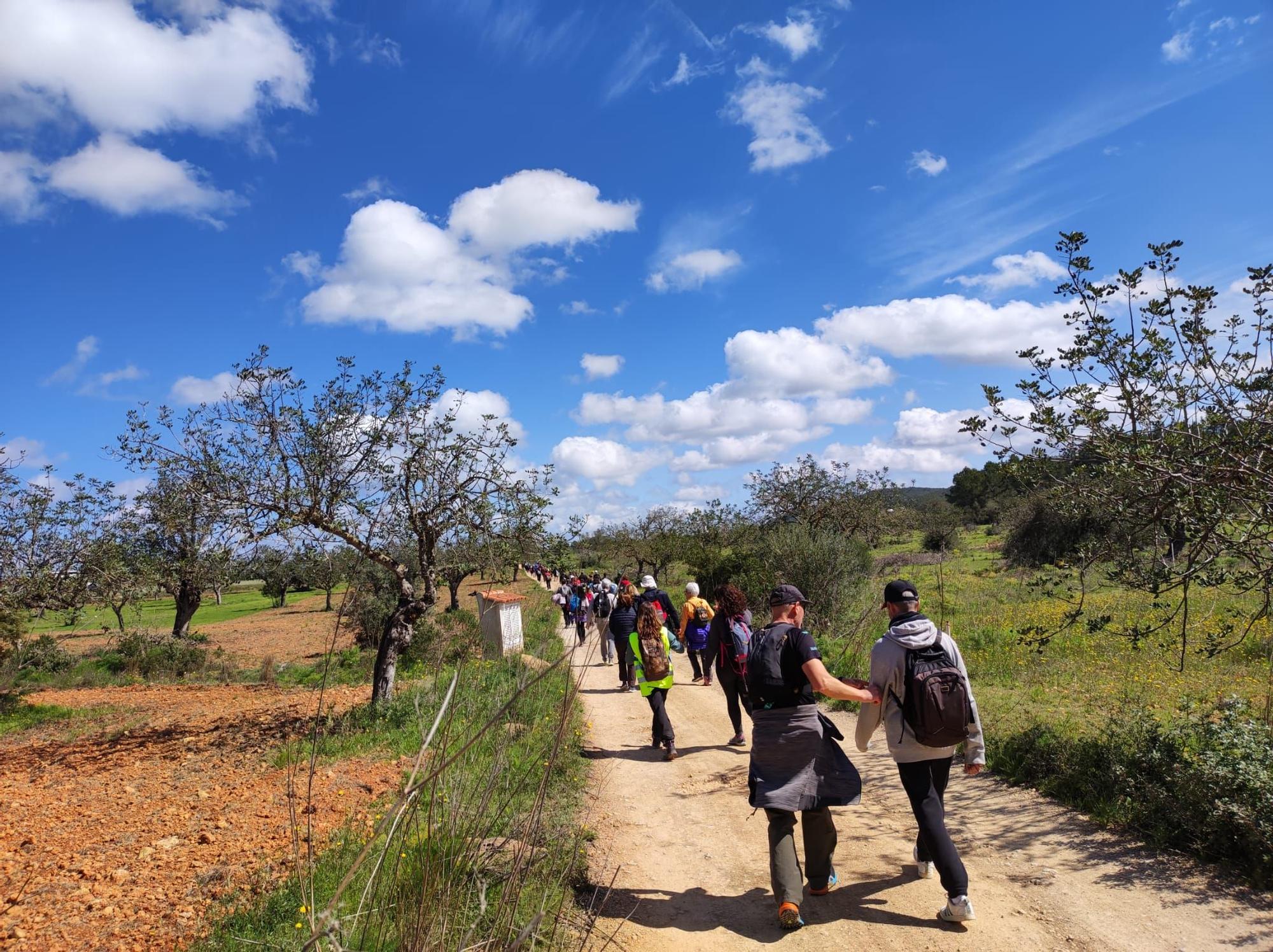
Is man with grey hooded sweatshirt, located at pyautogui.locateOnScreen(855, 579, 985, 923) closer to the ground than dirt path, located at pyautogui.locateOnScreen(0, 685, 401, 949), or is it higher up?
higher up

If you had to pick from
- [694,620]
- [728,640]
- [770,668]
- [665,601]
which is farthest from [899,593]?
[694,620]

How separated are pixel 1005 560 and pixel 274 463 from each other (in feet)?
100

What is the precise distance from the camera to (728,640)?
24.1ft

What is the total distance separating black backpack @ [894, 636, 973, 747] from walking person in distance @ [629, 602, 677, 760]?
394 centimetres

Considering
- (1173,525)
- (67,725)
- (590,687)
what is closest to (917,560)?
(590,687)

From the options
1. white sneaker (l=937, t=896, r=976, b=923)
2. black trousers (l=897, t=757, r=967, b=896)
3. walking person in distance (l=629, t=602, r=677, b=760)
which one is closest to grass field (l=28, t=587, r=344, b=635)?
walking person in distance (l=629, t=602, r=677, b=760)

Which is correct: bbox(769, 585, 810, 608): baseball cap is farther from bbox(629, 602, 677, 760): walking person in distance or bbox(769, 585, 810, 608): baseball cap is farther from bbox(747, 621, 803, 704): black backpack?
bbox(629, 602, 677, 760): walking person in distance

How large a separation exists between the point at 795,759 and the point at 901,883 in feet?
4.01

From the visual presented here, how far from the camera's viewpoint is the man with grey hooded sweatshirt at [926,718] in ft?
13.4

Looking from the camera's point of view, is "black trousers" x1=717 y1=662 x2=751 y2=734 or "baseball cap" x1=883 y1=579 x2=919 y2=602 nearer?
"baseball cap" x1=883 y1=579 x2=919 y2=602

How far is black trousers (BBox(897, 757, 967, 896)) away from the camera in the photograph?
4.09m

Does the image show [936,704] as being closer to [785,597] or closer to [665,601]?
[785,597]

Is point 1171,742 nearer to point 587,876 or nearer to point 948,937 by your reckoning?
point 948,937

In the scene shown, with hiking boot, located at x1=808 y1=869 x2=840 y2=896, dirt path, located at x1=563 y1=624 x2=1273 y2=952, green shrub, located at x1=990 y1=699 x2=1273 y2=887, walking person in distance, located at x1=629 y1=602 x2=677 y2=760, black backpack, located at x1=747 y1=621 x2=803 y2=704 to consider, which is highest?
black backpack, located at x1=747 y1=621 x2=803 y2=704
